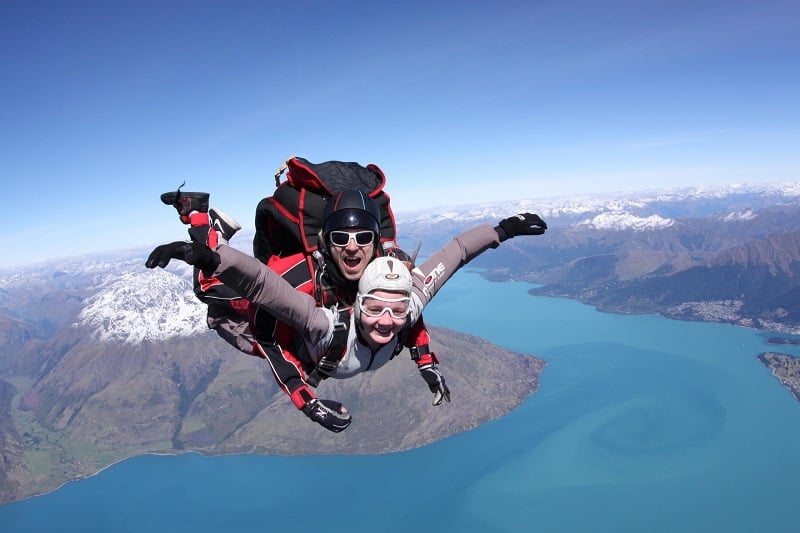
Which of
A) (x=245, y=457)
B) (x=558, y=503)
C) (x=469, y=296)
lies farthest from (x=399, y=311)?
(x=469, y=296)

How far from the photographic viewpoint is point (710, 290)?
555 feet

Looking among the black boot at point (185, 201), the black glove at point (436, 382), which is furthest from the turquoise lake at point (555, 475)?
the black boot at point (185, 201)

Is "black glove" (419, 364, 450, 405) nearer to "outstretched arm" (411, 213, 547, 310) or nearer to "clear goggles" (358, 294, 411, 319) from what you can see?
"outstretched arm" (411, 213, 547, 310)

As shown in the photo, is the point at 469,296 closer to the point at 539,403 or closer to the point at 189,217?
the point at 539,403

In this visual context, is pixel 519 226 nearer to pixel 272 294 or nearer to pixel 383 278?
pixel 383 278

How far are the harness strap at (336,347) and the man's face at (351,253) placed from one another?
322 mm

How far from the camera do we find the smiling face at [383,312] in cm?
311

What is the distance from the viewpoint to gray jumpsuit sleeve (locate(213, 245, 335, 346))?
8.24 feet

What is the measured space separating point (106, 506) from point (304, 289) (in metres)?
101

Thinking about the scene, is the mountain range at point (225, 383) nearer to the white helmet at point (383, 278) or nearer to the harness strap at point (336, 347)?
the harness strap at point (336, 347)

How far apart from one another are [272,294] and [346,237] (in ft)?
2.29

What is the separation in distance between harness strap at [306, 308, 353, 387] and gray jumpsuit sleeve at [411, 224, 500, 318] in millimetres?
560

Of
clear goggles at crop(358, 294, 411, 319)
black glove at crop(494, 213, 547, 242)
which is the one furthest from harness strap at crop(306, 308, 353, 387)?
black glove at crop(494, 213, 547, 242)

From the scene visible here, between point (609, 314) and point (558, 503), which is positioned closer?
point (558, 503)
